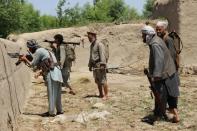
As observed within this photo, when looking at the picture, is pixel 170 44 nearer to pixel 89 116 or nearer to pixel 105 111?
pixel 105 111

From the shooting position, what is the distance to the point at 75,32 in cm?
2367

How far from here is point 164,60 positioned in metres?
9.57

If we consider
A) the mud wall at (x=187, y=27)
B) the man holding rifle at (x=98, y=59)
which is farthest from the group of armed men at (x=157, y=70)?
the mud wall at (x=187, y=27)

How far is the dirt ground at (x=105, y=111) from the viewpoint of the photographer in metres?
9.80

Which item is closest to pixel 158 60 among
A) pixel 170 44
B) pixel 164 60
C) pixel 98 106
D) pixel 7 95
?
pixel 164 60

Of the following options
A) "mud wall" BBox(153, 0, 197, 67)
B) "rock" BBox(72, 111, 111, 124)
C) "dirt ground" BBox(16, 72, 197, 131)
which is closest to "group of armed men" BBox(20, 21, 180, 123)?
"dirt ground" BBox(16, 72, 197, 131)

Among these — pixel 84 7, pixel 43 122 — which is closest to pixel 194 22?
pixel 43 122

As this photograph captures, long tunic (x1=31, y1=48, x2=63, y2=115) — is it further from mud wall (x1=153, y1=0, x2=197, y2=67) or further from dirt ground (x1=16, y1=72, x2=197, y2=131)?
mud wall (x1=153, y1=0, x2=197, y2=67)

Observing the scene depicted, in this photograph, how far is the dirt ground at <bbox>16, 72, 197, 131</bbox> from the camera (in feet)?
32.1

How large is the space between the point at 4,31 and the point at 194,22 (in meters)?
13.6

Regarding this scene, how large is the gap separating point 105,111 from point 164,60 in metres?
2.04

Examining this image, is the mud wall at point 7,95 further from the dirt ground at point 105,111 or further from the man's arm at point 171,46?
the man's arm at point 171,46

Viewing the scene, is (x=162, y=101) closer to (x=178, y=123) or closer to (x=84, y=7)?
(x=178, y=123)

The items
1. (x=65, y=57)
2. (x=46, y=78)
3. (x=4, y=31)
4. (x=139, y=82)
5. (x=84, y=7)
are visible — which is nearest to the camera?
(x=46, y=78)
